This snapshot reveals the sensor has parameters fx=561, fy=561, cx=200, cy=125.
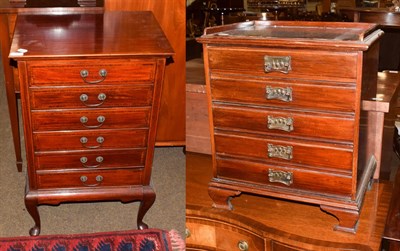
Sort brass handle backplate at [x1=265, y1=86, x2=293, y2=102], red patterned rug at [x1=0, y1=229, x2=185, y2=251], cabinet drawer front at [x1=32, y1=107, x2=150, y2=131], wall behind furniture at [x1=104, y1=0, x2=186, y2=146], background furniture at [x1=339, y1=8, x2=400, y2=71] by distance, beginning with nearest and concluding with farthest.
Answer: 1. brass handle backplate at [x1=265, y1=86, x2=293, y2=102]
2. background furniture at [x1=339, y1=8, x2=400, y2=71]
3. cabinet drawer front at [x1=32, y1=107, x2=150, y2=131]
4. red patterned rug at [x1=0, y1=229, x2=185, y2=251]
5. wall behind furniture at [x1=104, y1=0, x2=186, y2=146]

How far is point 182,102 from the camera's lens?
3312 mm

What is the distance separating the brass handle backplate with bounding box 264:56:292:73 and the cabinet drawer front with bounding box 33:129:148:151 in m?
0.85

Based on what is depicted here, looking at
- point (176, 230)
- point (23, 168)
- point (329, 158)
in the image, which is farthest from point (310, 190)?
point (23, 168)

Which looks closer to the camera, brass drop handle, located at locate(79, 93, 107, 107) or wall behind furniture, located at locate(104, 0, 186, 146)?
brass drop handle, located at locate(79, 93, 107, 107)

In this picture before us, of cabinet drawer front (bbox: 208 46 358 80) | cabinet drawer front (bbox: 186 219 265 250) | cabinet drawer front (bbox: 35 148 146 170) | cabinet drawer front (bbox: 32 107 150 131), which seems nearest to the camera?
cabinet drawer front (bbox: 208 46 358 80)

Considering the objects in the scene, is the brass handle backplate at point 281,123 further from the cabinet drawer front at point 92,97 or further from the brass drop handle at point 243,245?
the cabinet drawer front at point 92,97

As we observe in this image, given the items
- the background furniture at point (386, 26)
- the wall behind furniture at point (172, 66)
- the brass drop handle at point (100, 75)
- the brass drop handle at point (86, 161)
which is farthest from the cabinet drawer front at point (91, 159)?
the background furniture at point (386, 26)

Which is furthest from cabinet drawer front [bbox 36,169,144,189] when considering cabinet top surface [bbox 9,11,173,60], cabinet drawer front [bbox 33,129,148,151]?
cabinet top surface [bbox 9,11,173,60]

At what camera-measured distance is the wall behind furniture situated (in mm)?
3064

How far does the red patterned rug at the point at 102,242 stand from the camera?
2645mm

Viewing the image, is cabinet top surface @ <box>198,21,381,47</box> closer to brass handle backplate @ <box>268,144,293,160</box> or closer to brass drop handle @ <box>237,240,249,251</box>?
brass handle backplate @ <box>268,144,293,160</box>

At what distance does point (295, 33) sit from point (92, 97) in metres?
0.90

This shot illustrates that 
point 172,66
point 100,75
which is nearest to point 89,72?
point 100,75

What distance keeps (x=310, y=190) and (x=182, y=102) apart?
4.93ft
